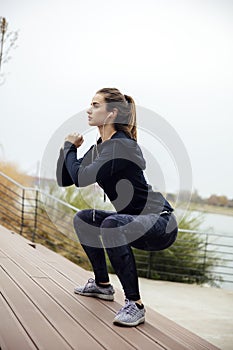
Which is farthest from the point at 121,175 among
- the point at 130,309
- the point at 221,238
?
the point at 221,238

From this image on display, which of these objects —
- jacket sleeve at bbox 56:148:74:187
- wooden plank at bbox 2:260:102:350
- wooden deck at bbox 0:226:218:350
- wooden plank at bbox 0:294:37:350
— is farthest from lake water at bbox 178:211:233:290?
wooden plank at bbox 0:294:37:350

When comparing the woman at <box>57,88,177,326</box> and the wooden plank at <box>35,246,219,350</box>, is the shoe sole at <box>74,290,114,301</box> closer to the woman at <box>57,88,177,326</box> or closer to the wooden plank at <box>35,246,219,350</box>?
the wooden plank at <box>35,246,219,350</box>

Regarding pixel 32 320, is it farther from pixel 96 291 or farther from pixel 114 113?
pixel 114 113

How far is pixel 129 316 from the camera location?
72.2 inches

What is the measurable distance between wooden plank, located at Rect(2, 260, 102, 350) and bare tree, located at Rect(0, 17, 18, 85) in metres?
5.74

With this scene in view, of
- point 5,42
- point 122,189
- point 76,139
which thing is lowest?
point 122,189

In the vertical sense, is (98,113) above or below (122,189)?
above

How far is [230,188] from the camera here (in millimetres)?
6172

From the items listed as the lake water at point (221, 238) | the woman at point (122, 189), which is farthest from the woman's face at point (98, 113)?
the lake water at point (221, 238)

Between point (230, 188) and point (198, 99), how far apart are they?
2070mm

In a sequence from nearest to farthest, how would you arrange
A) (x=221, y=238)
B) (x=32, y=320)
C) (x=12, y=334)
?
(x=12, y=334), (x=32, y=320), (x=221, y=238)

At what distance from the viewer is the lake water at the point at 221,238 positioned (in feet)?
20.4

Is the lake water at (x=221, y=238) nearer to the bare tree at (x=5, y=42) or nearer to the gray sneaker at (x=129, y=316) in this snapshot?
the bare tree at (x=5, y=42)

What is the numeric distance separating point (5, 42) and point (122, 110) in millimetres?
6229
